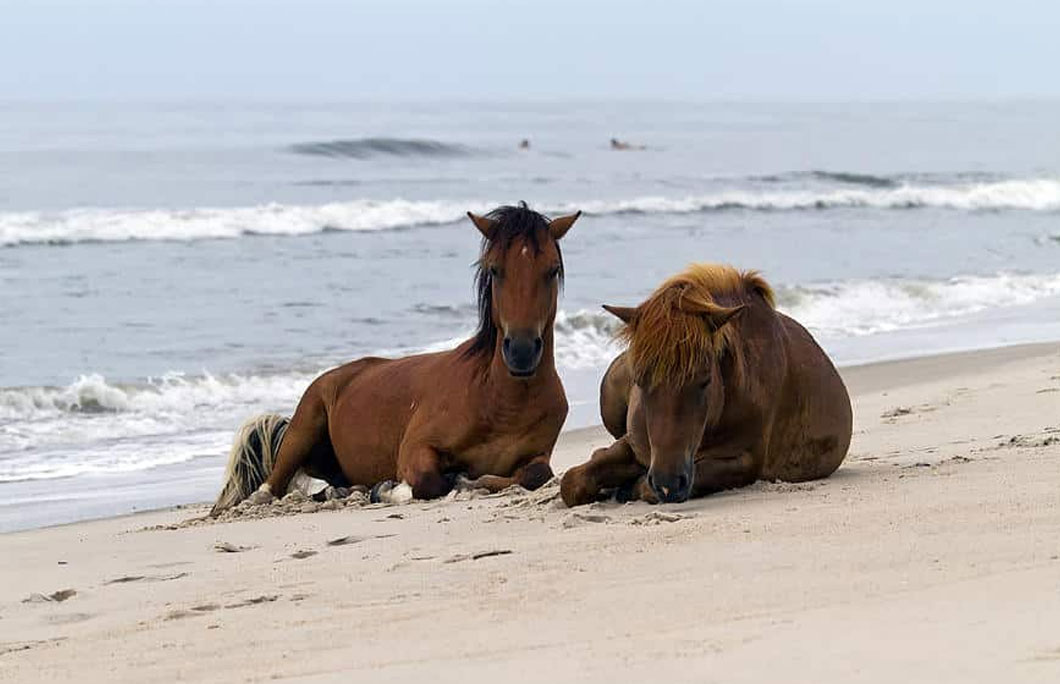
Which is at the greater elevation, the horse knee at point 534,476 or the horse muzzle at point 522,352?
the horse muzzle at point 522,352

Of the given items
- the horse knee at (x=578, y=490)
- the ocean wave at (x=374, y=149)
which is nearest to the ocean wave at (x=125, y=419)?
the horse knee at (x=578, y=490)

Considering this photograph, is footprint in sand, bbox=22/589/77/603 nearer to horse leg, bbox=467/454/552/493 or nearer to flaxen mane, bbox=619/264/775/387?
flaxen mane, bbox=619/264/775/387

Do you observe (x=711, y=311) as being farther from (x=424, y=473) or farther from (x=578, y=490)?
(x=424, y=473)

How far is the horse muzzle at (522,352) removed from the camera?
22.7 ft

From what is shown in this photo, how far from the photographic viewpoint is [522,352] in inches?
272

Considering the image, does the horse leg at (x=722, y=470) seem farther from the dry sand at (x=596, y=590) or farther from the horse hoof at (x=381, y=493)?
the horse hoof at (x=381, y=493)

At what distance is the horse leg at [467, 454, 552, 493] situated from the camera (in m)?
7.16

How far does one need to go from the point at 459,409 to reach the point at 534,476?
55 centimetres

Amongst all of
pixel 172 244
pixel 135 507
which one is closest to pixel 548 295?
pixel 135 507

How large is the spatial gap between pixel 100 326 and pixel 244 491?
8.75 meters

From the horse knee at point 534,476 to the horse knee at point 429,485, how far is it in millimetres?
347

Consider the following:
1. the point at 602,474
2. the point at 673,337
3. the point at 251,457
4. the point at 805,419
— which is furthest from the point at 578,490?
the point at 251,457

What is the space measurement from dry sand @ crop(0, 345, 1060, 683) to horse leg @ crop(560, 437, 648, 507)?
0.17m

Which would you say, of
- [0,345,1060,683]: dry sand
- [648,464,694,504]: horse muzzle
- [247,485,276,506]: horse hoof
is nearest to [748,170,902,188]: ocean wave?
[247,485,276,506]: horse hoof
